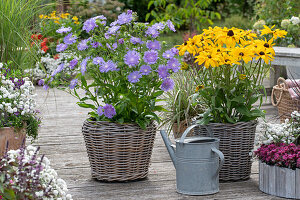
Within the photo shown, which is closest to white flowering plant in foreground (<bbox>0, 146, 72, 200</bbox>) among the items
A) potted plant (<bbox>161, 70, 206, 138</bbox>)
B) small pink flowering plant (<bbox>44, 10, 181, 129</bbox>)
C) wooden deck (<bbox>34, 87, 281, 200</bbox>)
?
wooden deck (<bbox>34, 87, 281, 200</bbox>)

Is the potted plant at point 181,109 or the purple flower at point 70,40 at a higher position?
the purple flower at point 70,40

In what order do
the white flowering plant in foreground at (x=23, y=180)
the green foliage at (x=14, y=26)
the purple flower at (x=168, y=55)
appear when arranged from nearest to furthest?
the white flowering plant in foreground at (x=23, y=180), the purple flower at (x=168, y=55), the green foliage at (x=14, y=26)

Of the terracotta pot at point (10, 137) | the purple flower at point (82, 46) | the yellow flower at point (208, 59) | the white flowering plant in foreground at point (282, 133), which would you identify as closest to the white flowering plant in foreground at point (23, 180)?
the purple flower at point (82, 46)

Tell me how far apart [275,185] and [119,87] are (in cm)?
102

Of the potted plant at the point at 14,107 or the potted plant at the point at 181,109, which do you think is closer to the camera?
the potted plant at the point at 14,107

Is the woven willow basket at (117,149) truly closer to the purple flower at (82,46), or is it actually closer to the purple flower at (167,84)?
the purple flower at (167,84)

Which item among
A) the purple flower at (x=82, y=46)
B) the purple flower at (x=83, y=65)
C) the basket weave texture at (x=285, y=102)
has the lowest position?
the basket weave texture at (x=285, y=102)

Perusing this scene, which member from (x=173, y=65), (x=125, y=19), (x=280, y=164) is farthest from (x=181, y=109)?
(x=280, y=164)

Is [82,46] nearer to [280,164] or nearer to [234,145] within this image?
[234,145]

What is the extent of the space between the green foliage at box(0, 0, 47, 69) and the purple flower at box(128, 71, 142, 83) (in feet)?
2.72

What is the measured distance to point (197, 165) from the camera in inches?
111

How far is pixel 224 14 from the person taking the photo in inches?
593

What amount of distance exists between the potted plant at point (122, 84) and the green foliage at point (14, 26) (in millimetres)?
507

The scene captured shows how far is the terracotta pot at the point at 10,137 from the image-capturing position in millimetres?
3271
